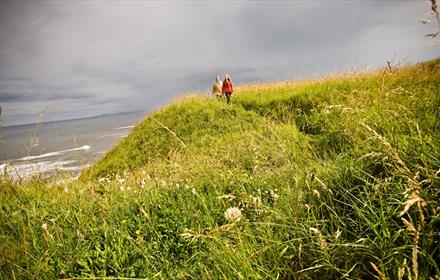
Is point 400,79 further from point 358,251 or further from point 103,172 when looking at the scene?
point 103,172

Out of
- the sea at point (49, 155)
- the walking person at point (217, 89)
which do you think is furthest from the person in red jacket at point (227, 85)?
the sea at point (49, 155)

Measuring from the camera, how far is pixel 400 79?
10953 mm

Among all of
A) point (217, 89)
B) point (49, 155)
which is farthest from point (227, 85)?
point (49, 155)

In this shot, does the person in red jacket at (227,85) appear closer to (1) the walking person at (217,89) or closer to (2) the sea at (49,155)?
(1) the walking person at (217,89)

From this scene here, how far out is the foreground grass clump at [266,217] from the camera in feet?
6.23

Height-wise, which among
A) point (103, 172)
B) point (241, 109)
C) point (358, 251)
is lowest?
point (103, 172)

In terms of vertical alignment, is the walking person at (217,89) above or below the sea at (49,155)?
above

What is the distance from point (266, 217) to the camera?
8.93ft

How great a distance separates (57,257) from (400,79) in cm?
1222

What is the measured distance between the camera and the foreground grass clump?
6.23 feet

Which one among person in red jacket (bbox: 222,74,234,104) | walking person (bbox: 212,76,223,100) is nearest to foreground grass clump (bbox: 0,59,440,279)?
person in red jacket (bbox: 222,74,234,104)

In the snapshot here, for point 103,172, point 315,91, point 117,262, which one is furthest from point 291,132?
point 103,172

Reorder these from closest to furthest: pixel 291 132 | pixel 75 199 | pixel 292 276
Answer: pixel 292 276 → pixel 75 199 → pixel 291 132

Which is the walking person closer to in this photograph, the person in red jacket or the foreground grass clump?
the person in red jacket
